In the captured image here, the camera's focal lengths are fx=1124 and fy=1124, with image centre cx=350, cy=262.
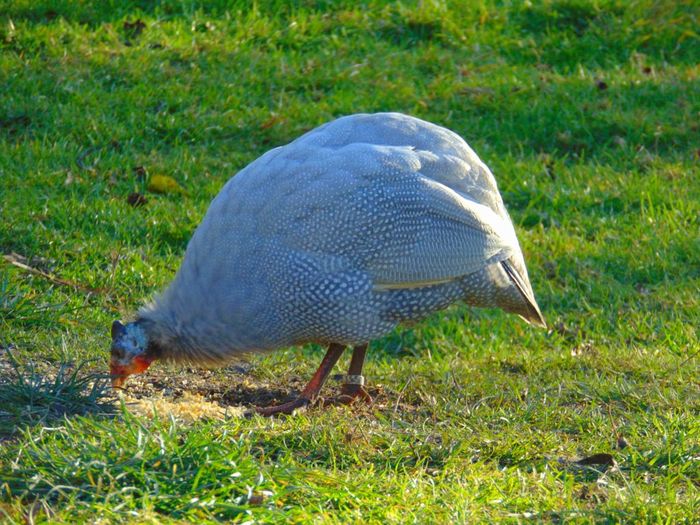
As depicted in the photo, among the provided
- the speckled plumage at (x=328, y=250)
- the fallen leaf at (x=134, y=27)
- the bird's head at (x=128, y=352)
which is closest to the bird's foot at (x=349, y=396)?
the speckled plumage at (x=328, y=250)

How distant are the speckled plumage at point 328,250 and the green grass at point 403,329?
0.36m

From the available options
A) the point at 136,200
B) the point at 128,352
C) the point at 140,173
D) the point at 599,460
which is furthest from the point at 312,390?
the point at 140,173

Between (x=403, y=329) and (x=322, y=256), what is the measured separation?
5.08ft

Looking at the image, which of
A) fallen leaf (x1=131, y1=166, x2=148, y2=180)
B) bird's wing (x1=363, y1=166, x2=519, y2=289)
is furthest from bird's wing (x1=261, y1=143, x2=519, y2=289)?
fallen leaf (x1=131, y1=166, x2=148, y2=180)

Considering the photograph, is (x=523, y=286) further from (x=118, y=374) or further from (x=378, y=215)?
(x=118, y=374)

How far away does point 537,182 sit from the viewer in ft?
22.9

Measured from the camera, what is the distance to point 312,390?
4516mm

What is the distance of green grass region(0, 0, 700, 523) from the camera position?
126 inches

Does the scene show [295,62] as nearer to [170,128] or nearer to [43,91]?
[170,128]

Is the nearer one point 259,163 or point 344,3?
point 259,163

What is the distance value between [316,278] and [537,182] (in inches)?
121

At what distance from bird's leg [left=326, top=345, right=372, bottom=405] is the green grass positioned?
0.45ft

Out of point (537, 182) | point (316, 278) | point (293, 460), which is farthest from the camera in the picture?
point (537, 182)

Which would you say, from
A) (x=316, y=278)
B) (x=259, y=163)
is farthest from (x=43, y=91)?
Result: (x=316, y=278)
